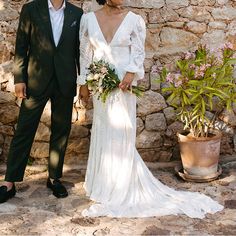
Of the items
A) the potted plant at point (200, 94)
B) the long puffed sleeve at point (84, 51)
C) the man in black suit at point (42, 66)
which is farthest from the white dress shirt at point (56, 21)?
the potted plant at point (200, 94)

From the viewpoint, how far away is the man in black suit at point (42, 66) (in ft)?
11.1

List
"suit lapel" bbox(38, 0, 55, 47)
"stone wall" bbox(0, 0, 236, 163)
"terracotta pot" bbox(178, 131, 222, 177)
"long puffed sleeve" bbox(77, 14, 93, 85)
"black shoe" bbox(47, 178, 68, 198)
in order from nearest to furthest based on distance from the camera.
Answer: "suit lapel" bbox(38, 0, 55, 47)
"long puffed sleeve" bbox(77, 14, 93, 85)
"black shoe" bbox(47, 178, 68, 198)
"terracotta pot" bbox(178, 131, 222, 177)
"stone wall" bbox(0, 0, 236, 163)

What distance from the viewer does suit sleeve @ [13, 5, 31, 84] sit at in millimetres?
3371

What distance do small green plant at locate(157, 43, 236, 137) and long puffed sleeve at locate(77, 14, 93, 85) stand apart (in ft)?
2.49

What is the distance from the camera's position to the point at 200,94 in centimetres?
398

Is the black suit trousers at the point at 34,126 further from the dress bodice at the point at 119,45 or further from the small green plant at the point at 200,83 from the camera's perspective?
the small green plant at the point at 200,83

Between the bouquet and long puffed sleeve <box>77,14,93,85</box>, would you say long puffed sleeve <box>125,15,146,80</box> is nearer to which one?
the bouquet

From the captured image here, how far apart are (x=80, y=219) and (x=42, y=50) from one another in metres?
1.28

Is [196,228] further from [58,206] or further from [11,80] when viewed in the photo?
[11,80]

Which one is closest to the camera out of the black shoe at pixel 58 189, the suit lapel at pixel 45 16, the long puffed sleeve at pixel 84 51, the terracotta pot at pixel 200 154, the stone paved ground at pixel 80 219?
the stone paved ground at pixel 80 219

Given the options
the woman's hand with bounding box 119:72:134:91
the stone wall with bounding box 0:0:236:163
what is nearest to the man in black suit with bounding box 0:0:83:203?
the woman's hand with bounding box 119:72:134:91

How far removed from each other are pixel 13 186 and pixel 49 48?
115cm

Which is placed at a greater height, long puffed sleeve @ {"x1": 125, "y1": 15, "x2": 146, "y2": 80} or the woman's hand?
long puffed sleeve @ {"x1": 125, "y1": 15, "x2": 146, "y2": 80}

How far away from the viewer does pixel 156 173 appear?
427 centimetres
